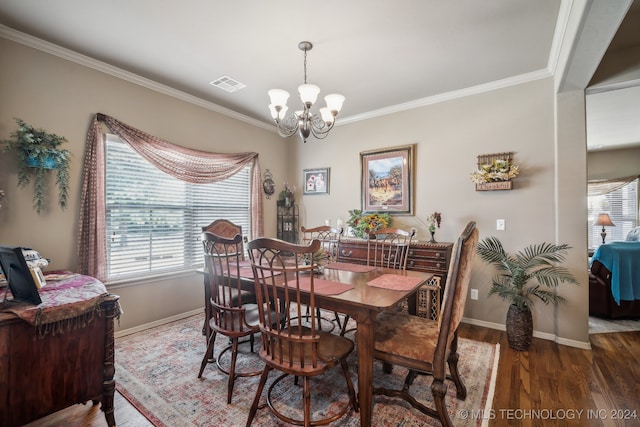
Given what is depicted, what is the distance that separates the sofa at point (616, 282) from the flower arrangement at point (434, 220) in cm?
198

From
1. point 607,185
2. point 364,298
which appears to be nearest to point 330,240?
point 364,298

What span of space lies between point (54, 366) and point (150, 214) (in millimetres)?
1976

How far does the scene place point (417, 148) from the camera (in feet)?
12.2

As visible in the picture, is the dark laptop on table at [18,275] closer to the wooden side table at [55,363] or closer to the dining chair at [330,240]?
the wooden side table at [55,363]

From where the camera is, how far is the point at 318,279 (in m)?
2.08

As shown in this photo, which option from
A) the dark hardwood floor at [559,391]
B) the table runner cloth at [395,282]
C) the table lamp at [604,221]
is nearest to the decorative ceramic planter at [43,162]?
Result: the dark hardwood floor at [559,391]

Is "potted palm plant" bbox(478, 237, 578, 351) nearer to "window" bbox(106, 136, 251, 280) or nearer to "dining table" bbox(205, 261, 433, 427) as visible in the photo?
"dining table" bbox(205, 261, 433, 427)

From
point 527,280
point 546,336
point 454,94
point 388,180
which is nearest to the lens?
point 527,280

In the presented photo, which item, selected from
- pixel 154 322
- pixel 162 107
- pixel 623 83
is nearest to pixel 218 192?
pixel 162 107

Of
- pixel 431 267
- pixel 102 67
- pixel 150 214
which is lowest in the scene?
pixel 431 267

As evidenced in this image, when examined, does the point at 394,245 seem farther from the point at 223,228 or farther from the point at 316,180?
the point at 223,228

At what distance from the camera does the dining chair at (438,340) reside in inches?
56.6

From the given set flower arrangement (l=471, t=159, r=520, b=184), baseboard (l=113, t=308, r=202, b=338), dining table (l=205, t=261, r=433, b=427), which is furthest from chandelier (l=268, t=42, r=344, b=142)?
baseboard (l=113, t=308, r=202, b=338)

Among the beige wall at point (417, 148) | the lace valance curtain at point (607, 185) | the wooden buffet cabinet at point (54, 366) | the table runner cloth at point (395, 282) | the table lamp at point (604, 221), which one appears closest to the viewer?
the wooden buffet cabinet at point (54, 366)
